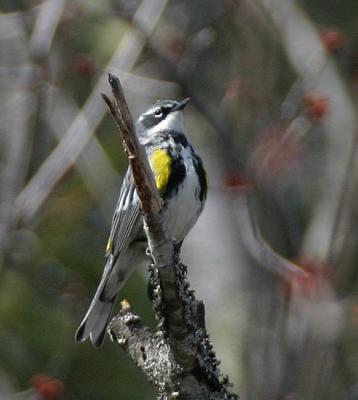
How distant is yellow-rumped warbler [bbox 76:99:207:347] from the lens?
5.08 meters

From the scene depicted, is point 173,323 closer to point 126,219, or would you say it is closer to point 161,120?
point 126,219

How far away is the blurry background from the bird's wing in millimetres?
474

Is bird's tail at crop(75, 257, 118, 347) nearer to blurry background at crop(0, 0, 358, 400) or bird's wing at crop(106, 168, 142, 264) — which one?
bird's wing at crop(106, 168, 142, 264)

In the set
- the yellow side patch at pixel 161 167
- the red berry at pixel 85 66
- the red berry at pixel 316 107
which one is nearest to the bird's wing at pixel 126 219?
the yellow side patch at pixel 161 167

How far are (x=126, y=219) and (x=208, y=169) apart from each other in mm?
3093

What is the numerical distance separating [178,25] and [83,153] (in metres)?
1.43

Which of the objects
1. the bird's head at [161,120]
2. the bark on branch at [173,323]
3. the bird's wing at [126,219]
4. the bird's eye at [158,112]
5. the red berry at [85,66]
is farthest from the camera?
the red berry at [85,66]

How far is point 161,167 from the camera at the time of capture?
17.0 ft

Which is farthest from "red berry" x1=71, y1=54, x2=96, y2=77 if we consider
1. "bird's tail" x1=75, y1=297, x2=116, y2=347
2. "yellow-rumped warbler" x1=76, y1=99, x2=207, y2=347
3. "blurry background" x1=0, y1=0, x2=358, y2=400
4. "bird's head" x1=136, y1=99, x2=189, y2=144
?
→ "bird's tail" x1=75, y1=297, x2=116, y2=347

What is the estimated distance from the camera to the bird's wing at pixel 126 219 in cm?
504

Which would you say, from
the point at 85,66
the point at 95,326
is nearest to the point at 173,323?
the point at 95,326

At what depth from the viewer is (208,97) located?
28.0 ft

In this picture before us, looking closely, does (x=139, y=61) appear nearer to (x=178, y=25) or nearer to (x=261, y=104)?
(x=178, y=25)

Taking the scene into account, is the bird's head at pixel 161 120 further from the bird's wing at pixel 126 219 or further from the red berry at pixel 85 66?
the red berry at pixel 85 66
